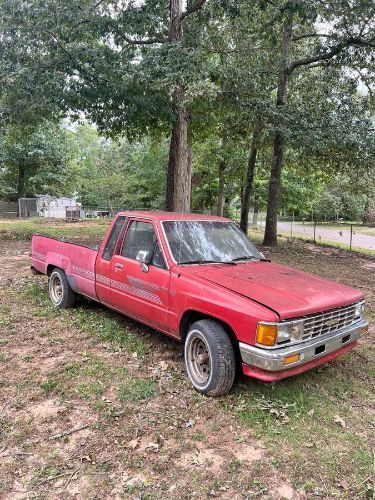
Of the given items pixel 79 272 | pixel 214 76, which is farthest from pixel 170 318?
pixel 214 76

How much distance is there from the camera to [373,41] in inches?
451

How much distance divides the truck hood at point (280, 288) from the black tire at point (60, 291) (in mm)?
2599

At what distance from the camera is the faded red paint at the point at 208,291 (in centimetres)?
341

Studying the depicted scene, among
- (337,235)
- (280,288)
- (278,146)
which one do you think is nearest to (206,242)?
(280,288)

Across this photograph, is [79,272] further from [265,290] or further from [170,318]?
[265,290]

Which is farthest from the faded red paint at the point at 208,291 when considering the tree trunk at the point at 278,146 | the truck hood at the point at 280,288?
the tree trunk at the point at 278,146

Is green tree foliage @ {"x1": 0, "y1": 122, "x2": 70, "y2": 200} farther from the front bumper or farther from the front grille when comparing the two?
the front bumper

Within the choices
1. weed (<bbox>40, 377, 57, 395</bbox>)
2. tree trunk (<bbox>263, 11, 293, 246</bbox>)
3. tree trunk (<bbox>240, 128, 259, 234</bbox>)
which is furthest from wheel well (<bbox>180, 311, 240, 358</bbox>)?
tree trunk (<bbox>240, 128, 259, 234</bbox>)

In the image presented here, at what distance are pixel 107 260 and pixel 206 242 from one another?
1354 mm

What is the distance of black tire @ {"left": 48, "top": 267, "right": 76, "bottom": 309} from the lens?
603 cm

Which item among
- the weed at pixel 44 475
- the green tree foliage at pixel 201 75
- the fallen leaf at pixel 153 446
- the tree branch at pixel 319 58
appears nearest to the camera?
the weed at pixel 44 475

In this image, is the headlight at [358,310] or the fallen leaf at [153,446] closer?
the fallen leaf at [153,446]

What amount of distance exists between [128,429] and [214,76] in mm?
9420

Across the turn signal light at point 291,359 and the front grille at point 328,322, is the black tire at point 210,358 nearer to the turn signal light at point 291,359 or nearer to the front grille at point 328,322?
the turn signal light at point 291,359
